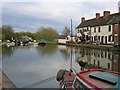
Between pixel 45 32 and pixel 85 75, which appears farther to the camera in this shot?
pixel 45 32

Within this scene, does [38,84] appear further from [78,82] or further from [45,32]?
[45,32]

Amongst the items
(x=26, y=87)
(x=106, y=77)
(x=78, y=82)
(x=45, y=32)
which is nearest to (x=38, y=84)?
(x=26, y=87)

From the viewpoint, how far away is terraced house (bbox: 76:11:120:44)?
39688 millimetres

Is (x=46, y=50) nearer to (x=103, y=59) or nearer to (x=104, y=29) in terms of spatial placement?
(x=104, y=29)

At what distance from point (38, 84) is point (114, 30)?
1246 inches

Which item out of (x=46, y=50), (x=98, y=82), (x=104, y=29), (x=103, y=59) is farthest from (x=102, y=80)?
(x=104, y=29)

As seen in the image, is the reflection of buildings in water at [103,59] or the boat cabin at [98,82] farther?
the reflection of buildings in water at [103,59]

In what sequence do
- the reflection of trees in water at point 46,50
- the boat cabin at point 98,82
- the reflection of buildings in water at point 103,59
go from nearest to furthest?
the boat cabin at point 98,82, the reflection of buildings in water at point 103,59, the reflection of trees in water at point 46,50

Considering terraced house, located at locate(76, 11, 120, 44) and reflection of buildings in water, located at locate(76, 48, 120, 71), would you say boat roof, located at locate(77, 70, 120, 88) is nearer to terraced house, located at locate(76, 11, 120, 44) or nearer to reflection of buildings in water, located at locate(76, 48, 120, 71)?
reflection of buildings in water, located at locate(76, 48, 120, 71)

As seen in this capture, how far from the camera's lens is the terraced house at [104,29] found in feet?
130

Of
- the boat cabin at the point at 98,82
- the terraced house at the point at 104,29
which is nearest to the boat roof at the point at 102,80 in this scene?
the boat cabin at the point at 98,82

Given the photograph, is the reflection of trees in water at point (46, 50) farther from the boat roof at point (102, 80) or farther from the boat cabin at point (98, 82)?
the boat roof at point (102, 80)

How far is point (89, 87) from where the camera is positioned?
4648 mm

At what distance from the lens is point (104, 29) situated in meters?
44.9
